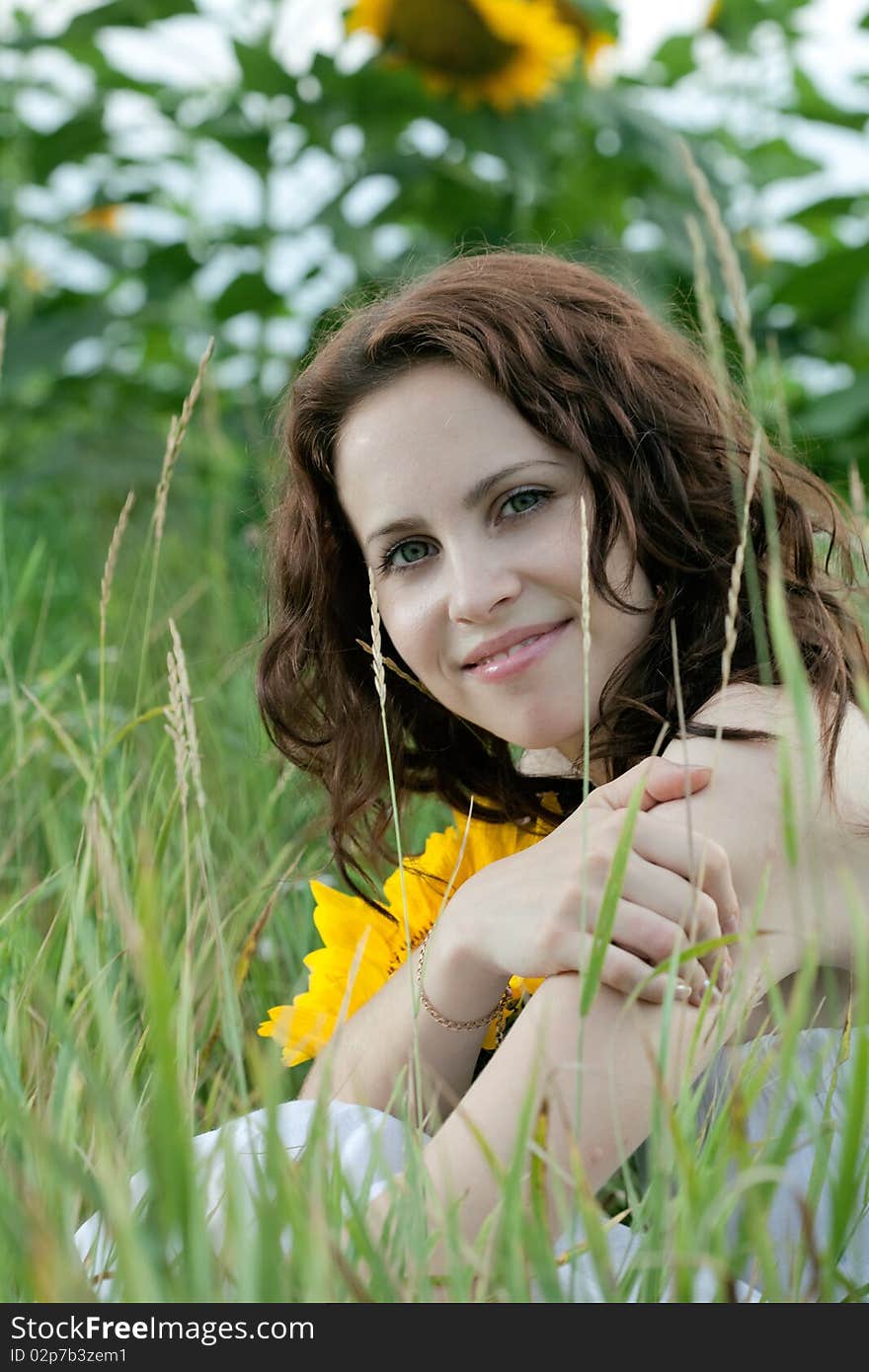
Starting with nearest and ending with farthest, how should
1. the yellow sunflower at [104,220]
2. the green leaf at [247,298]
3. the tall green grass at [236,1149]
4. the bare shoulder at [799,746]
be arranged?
the tall green grass at [236,1149], the bare shoulder at [799,746], the green leaf at [247,298], the yellow sunflower at [104,220]

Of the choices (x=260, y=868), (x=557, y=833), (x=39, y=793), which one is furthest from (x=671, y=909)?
(x=39, y=793)

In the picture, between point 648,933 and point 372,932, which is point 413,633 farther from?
point 648,933

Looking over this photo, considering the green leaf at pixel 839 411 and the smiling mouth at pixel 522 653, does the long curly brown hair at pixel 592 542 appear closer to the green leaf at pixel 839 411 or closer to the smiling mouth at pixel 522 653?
the smiling mouth at pixel 522 653

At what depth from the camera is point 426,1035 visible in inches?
46.1

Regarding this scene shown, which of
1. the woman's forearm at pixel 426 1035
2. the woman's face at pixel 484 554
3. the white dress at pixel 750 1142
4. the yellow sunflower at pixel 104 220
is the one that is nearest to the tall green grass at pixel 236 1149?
the white dress at pixel 750 1142

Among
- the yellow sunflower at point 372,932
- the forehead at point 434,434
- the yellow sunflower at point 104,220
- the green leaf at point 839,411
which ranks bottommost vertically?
the green leaf at point 839,411

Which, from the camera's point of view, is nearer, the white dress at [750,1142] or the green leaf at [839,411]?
the white dress at [750,1142]

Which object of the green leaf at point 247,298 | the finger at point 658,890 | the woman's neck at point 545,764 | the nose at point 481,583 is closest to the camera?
the finger at point 658,890

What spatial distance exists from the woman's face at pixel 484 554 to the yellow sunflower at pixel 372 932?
0.20 m

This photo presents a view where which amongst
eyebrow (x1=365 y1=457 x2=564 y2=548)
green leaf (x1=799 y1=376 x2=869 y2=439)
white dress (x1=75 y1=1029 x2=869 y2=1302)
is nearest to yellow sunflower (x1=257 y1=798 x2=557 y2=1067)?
white dress (x1=75 y1=1029 x2=869 y2=1302)

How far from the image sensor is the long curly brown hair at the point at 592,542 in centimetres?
128

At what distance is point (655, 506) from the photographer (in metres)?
1.32
